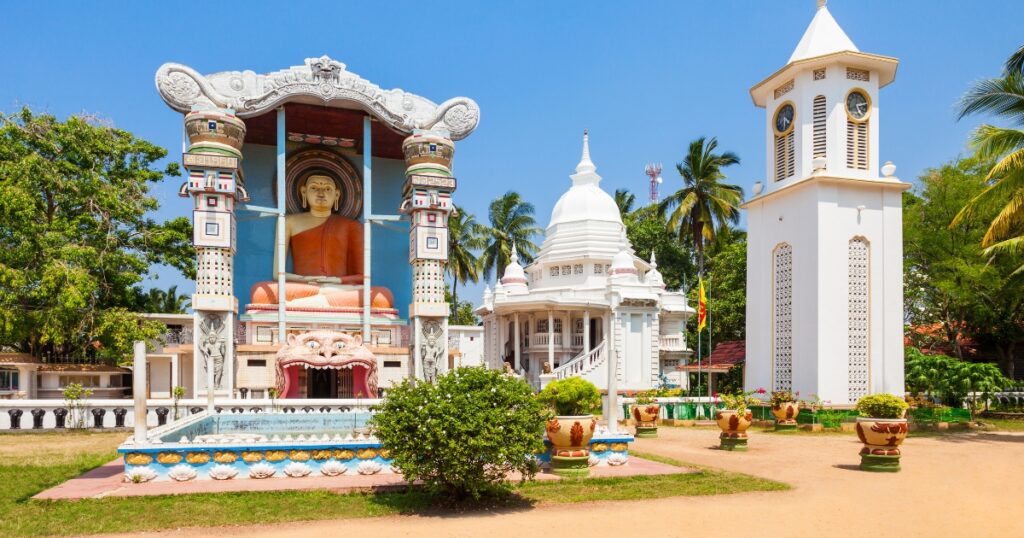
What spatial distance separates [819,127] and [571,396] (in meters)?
14.9

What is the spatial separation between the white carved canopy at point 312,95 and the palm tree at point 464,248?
2116 centimetres

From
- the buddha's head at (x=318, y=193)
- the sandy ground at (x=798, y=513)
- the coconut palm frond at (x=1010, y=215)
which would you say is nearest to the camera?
the sandy ground at (x=798, y=513)

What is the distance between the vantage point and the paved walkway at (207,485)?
9.43 metres

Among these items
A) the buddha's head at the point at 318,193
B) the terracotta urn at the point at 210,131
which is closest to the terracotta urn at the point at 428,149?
the buddha's head at the point at 318,193

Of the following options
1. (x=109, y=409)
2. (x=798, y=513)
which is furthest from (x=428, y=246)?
(x=798, y=513)

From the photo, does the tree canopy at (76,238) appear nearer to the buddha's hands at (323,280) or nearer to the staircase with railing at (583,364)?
the buddha's hands at (323,280)

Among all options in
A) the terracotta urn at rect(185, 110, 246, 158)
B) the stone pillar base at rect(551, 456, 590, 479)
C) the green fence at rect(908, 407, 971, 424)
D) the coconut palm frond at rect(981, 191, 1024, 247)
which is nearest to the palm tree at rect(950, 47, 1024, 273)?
the coconut palm frond at rect(981, 191, 1024, 247)

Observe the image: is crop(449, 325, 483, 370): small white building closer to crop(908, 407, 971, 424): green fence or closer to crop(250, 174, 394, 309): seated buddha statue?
crop(250, 174, 394, 309): seated buddha statue

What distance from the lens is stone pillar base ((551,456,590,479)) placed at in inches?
430

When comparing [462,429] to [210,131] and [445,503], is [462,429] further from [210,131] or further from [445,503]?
[210,131]

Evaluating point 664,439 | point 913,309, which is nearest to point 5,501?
point 664,439

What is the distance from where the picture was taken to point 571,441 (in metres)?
11.0

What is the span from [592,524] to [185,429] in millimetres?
7729

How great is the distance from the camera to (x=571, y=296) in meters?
33.1
